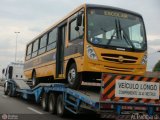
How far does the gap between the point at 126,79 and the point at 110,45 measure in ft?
6.10

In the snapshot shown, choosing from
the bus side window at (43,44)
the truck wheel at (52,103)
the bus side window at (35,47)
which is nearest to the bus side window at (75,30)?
the truck wheel at (52,103)

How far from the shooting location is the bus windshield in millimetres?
12945

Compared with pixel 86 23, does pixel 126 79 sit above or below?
below

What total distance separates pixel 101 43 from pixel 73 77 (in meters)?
1.71

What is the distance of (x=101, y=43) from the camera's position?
505 inches

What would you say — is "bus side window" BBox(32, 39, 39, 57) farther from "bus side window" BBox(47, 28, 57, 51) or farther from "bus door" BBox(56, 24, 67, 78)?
"bus door" BBox(56, 24, 67, 78)

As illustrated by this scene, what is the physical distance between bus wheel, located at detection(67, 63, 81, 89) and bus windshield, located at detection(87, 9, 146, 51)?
1366 mm

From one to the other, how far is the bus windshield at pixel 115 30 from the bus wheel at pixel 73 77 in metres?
1.37

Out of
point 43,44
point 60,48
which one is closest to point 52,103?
point 60,48

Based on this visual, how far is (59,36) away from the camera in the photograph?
15.9 meters

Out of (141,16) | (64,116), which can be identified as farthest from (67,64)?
(141,16)

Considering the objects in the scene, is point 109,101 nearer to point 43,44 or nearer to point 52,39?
point 52,39

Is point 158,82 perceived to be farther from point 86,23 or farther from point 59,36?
point 59,36

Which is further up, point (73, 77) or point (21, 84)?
point (21, 84)
